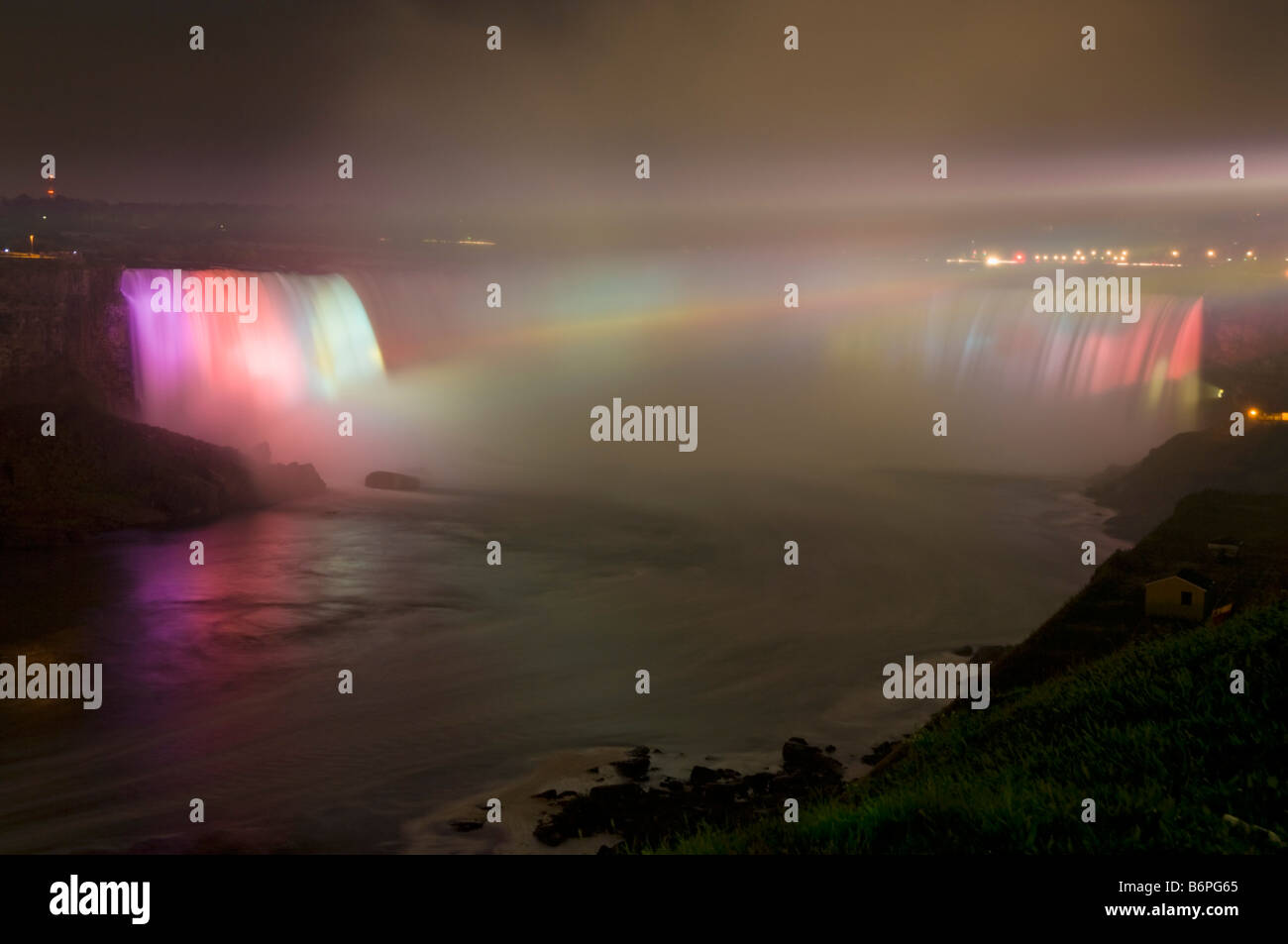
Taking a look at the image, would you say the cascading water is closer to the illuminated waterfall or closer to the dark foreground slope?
the illuminated waterfall

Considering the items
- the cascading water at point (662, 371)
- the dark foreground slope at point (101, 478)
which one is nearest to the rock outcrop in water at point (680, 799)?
the dark foreground slope at point (101, 478)

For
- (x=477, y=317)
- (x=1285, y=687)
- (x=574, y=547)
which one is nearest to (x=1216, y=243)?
(x=477, y=317)

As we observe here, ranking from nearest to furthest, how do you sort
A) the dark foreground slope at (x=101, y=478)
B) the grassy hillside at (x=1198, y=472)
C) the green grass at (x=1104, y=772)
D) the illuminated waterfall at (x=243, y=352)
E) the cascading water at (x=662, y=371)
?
the green grass at (x=1104, y=772) → the dark foreground slope at (x=101, y=478) → the grassy hillside at (x=1198, y=472) → the illuminated waterfall at (x=243, y=352) → the cascading water at (x=662, y=371)

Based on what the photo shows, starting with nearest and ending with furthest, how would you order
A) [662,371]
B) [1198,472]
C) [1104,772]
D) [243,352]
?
[1104,772], [1198,472], [243,352], [662,371]

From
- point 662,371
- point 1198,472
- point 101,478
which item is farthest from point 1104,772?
point 662,371

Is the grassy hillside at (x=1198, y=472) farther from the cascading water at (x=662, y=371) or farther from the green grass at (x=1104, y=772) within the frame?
the green grass at (x=1104, y=772)

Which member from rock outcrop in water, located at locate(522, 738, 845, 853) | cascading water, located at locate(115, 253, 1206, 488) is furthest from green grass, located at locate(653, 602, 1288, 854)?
cascading water, located at locate(115, 253, 1206, 488)

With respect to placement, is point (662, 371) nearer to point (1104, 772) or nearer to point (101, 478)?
point (101, 478)
